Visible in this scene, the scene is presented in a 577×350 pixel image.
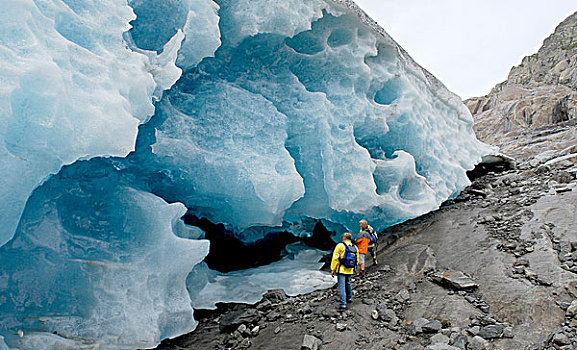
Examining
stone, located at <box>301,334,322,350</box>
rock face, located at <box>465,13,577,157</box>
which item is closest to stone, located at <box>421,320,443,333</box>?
stone, located at <box>301,334,322,350</box>

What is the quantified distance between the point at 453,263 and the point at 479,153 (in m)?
4.19

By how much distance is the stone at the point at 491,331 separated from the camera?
10.3 feet

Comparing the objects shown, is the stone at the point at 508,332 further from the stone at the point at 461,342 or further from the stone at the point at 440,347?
the stone at the point at 440,347

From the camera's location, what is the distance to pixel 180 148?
4453mm

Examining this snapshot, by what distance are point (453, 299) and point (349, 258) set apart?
1.09 m

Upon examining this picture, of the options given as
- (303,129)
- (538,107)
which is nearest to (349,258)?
(303,129)

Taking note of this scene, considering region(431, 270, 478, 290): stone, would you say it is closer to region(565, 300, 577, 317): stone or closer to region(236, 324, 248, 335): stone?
region(565, 300, 577, 317): stone

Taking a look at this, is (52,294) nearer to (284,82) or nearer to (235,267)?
(235,267)

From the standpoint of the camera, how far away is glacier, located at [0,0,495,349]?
116 inches

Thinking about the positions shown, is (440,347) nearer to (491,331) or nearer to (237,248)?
(491,331)

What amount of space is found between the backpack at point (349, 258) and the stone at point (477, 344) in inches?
52.3

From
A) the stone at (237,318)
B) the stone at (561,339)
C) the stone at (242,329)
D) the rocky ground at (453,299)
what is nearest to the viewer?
the stone at (561,339)

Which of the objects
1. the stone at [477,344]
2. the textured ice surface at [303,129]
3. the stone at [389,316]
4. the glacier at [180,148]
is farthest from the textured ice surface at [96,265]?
the stone at [477,344]

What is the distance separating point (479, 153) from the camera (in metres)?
7.91
